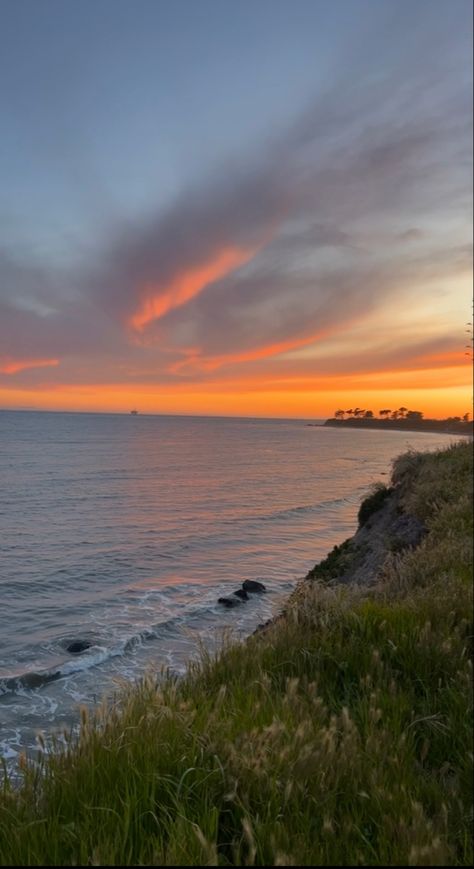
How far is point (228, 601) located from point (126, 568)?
5861mm

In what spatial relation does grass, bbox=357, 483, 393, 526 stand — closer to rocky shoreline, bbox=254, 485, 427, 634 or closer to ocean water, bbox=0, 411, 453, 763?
rocky shoreline, bbox=254, 485, 427, 634

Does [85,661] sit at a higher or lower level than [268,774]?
lower

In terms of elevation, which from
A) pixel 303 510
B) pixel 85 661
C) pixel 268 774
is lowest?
pixel 303 510

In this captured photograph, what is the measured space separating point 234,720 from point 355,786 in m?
0.97

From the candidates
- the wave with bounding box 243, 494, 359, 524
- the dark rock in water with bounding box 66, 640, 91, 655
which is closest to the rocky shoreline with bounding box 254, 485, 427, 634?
the dark rock in water with bounding box 66, 640, 91, 655

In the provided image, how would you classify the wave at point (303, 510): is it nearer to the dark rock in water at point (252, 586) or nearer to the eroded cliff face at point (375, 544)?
the dark rock in water at point (252, 586)

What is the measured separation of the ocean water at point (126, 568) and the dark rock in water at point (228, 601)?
0.87 feet

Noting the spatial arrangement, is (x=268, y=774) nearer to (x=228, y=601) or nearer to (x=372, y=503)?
(x=228, y=601)

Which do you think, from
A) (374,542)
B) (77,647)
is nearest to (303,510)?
(374,542)

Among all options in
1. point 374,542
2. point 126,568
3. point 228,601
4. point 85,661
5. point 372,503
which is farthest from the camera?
point 126,568

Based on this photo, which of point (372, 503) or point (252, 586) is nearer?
point (252, 586)

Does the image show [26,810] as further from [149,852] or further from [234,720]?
[234,720]

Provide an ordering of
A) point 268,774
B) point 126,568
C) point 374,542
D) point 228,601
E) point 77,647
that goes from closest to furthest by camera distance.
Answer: point 268,774 < point 77,647 < point 374,542 < point 228,601 < point 126,568

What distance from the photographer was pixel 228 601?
60.3 ft
